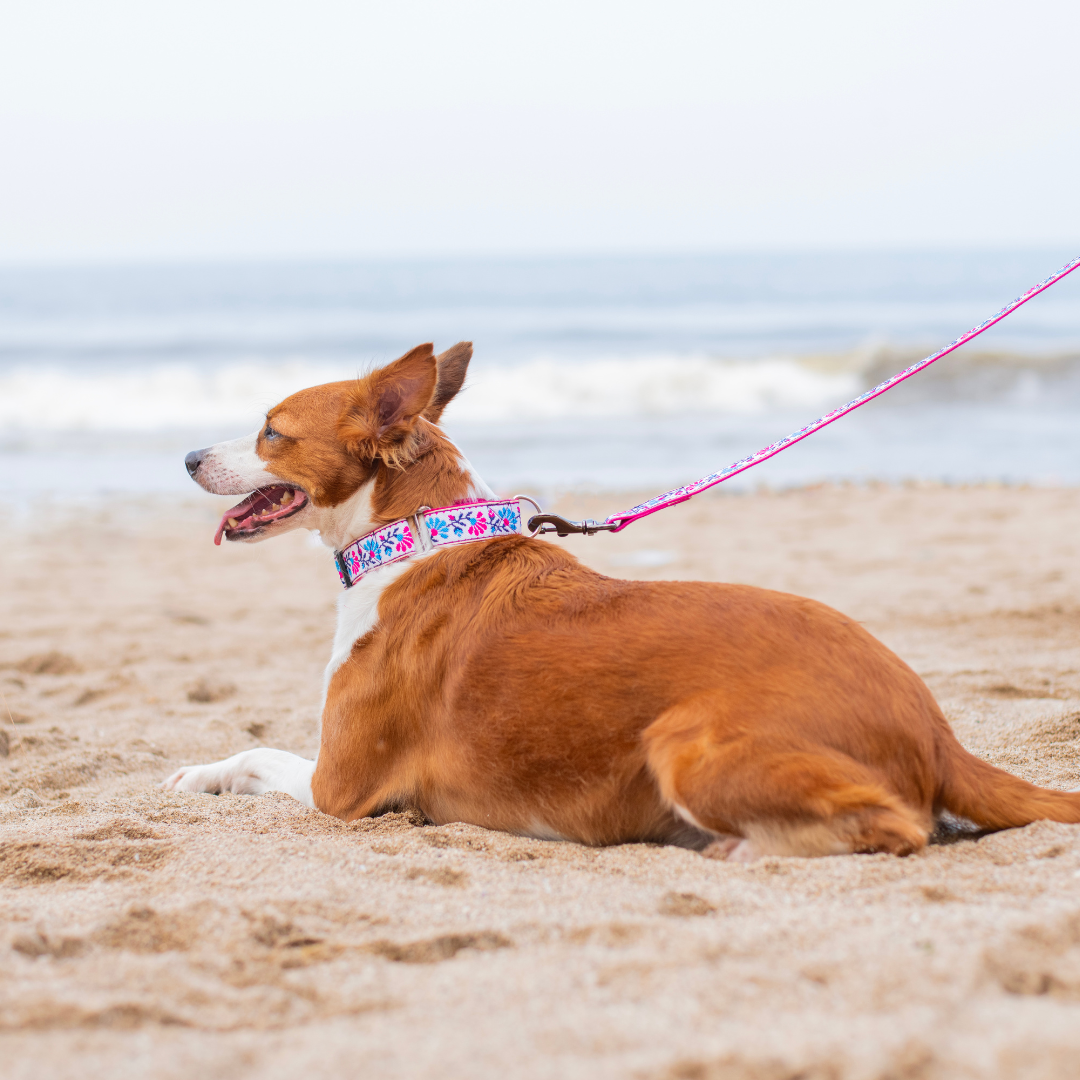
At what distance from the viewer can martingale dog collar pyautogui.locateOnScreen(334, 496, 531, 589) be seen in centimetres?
354

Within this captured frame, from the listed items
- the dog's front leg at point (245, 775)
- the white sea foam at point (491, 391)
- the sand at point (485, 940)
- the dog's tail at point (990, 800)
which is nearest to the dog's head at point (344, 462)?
the dog's front leg at point (245, 775)

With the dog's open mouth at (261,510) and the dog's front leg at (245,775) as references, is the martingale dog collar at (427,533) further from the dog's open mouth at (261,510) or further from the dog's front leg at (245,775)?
the dog's front leg at (245,775)

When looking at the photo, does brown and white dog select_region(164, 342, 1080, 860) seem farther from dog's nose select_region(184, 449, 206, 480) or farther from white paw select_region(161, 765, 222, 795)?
white paw select_region(161, 765, 222, 795)

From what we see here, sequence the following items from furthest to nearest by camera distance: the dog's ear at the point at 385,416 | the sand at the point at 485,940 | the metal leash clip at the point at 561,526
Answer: the metal leash clip at the point at 561,526
the dog's ear at the point at 385,416
the sand at the point at 485,940

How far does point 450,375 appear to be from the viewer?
390 centimetres

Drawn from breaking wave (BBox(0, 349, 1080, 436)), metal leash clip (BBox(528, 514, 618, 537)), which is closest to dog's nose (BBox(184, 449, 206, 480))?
metal leash clip (BBox(528, 514, 618, 537))

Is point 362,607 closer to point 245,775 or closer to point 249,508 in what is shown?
point 249,508

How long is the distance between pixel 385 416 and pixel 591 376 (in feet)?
65.5

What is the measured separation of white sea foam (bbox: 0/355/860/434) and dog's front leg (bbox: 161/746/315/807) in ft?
51.3

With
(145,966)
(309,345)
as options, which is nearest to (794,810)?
(145,966)

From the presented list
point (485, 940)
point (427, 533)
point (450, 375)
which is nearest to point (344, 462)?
point (427, 533)

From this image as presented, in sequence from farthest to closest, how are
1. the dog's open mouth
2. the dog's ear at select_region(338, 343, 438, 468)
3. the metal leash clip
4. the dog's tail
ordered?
the metal leash clip
the dog's open mouth
the dog's ear at select_region(338, 343, 438, 468)
the dog's tail

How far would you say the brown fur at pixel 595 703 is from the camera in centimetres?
284

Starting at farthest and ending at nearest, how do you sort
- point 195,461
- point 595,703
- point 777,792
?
point 195,461
point 595,703
point 777,792
